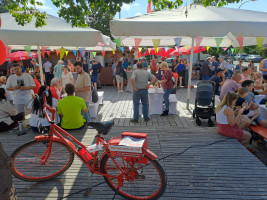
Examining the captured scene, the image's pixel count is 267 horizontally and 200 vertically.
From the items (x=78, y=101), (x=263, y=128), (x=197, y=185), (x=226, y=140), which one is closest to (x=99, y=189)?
(x=197, y=185)

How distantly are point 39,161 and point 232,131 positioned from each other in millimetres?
3906

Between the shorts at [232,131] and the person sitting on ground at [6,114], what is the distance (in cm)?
508

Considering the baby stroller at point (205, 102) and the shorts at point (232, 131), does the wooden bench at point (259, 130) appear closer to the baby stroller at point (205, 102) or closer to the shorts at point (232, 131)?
the shorts at point (232, 131)

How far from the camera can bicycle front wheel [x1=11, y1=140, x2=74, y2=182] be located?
3049 mm

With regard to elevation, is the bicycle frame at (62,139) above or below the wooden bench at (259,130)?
above

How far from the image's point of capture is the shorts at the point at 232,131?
183 inches

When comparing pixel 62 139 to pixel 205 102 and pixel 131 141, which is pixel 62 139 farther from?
pixel 205 102

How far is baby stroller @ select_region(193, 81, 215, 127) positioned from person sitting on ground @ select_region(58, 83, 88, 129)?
309 centimetres

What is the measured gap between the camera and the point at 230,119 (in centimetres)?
453

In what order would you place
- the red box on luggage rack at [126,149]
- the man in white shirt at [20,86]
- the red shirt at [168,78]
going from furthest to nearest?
the red shirt at [168,78] → the man in white shirt at [20,86] → the red box on luggage rack at [126,149]


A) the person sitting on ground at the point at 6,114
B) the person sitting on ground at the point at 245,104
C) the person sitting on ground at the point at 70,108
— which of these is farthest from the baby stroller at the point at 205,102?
the person sitting on ground at the point at 6,114

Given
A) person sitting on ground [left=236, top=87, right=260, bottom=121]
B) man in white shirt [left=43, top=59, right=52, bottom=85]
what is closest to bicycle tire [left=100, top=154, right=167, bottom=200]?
person sitting on ground [left=236, top=87, right=260, bottom=121]

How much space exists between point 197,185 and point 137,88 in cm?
334

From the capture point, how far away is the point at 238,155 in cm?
398
